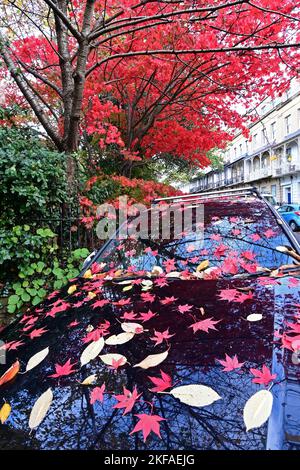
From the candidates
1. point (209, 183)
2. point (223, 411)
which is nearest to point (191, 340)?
point (223, 411)

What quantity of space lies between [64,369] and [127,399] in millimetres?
323

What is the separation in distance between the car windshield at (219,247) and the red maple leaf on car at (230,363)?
0.84m

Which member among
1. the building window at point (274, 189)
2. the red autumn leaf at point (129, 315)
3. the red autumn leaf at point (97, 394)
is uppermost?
the building window at point (274, 189)

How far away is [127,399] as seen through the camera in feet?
2.84

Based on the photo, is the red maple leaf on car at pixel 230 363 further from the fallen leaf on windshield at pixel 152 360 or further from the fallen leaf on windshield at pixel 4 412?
the fallen leaf on windshield at pixel 4 412

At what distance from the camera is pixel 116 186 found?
5.70 meters

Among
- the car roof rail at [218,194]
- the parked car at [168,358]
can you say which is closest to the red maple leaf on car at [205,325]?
the parked car at [168,358]

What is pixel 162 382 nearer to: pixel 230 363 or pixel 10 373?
pixel 230 363

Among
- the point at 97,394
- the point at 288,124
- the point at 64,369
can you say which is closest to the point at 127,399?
the point at 97,394

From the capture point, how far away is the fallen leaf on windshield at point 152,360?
1.00m

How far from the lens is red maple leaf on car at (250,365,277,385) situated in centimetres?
87

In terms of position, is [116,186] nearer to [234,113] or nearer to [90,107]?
[90,107]

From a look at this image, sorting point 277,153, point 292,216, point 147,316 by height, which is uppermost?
point 277,153
